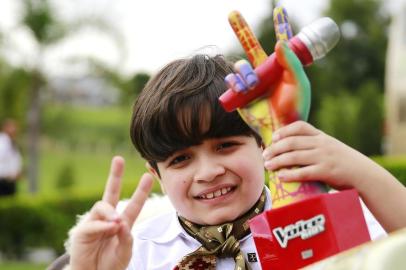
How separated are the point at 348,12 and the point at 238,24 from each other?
3273cm

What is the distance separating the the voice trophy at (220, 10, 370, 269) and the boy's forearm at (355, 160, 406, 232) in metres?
0.07

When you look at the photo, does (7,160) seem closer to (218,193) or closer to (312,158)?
(218,193)

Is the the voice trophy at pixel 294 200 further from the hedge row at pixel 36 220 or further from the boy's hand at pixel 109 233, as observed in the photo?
the hedge row at pixel 36 220

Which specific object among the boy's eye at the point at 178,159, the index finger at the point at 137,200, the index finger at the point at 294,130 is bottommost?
the index finger at the point at 137,200

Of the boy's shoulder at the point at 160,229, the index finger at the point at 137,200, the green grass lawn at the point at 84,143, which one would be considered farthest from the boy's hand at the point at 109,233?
the green grass lawn at the point at 84,143

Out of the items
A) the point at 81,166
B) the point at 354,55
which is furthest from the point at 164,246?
the point at 354,55

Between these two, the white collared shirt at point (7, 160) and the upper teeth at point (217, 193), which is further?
the white collared shirt at point (7, 160)

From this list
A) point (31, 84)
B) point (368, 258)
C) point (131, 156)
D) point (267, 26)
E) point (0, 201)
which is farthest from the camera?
point (131, 156)

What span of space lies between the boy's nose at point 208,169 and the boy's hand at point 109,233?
170 mm

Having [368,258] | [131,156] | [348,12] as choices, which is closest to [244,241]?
[368,258]

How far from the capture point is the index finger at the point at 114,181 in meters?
1.50

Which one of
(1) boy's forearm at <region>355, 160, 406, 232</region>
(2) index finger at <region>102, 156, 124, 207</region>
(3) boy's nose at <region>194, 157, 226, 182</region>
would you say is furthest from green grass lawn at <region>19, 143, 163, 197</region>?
(1) boy's forearm at <region>355, 160, 406, 232</region>

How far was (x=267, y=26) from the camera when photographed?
76.4 ft

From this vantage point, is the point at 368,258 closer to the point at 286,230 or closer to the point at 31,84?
the point at 286,230
